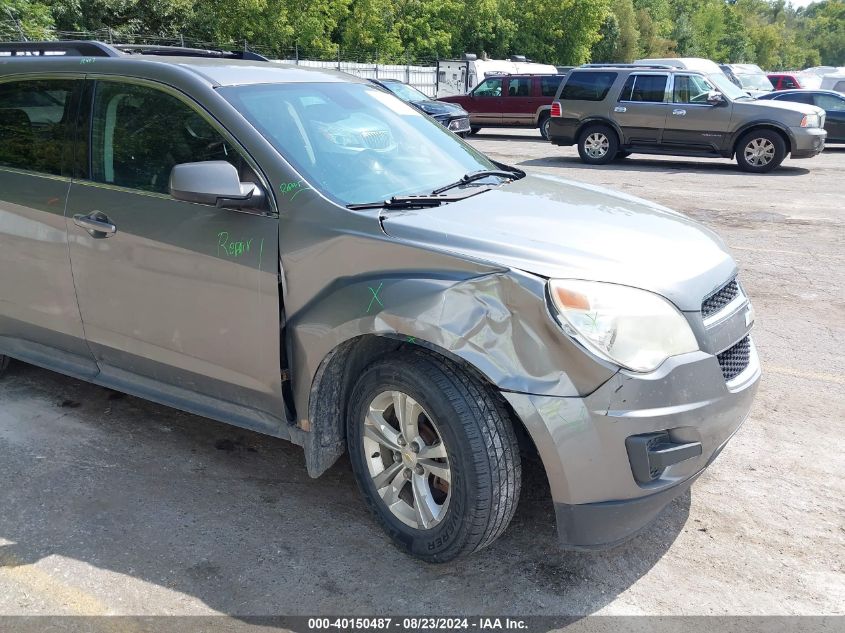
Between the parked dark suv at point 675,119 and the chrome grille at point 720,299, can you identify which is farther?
the parked dark suv at point 675,119

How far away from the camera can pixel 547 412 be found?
2.64 metres

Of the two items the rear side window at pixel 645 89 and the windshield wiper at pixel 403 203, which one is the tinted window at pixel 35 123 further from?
the rear side window at pixel 645 89

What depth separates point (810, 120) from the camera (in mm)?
14266

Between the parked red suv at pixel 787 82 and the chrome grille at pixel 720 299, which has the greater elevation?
the chrome grille at pixel 720 299

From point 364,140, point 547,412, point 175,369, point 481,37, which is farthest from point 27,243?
point 481,37

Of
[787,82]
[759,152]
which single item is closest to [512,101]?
[759,152]

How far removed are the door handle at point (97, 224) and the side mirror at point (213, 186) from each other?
1.91ft

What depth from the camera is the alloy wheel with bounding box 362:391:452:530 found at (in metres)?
2.97

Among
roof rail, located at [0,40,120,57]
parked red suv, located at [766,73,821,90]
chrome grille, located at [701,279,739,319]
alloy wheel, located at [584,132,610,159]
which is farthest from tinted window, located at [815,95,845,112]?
roof rail, located at [0,40,120,57]

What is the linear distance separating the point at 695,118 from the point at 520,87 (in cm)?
838

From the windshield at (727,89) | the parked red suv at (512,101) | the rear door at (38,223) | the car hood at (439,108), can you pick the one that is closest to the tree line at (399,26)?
the car hood at (439,108)

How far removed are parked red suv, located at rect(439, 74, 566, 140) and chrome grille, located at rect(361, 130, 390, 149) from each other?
18.6 metres

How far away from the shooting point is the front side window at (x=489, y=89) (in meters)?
22.7

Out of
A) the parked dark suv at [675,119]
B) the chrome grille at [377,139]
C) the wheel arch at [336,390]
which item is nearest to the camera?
the wheel arch at [336,390]
